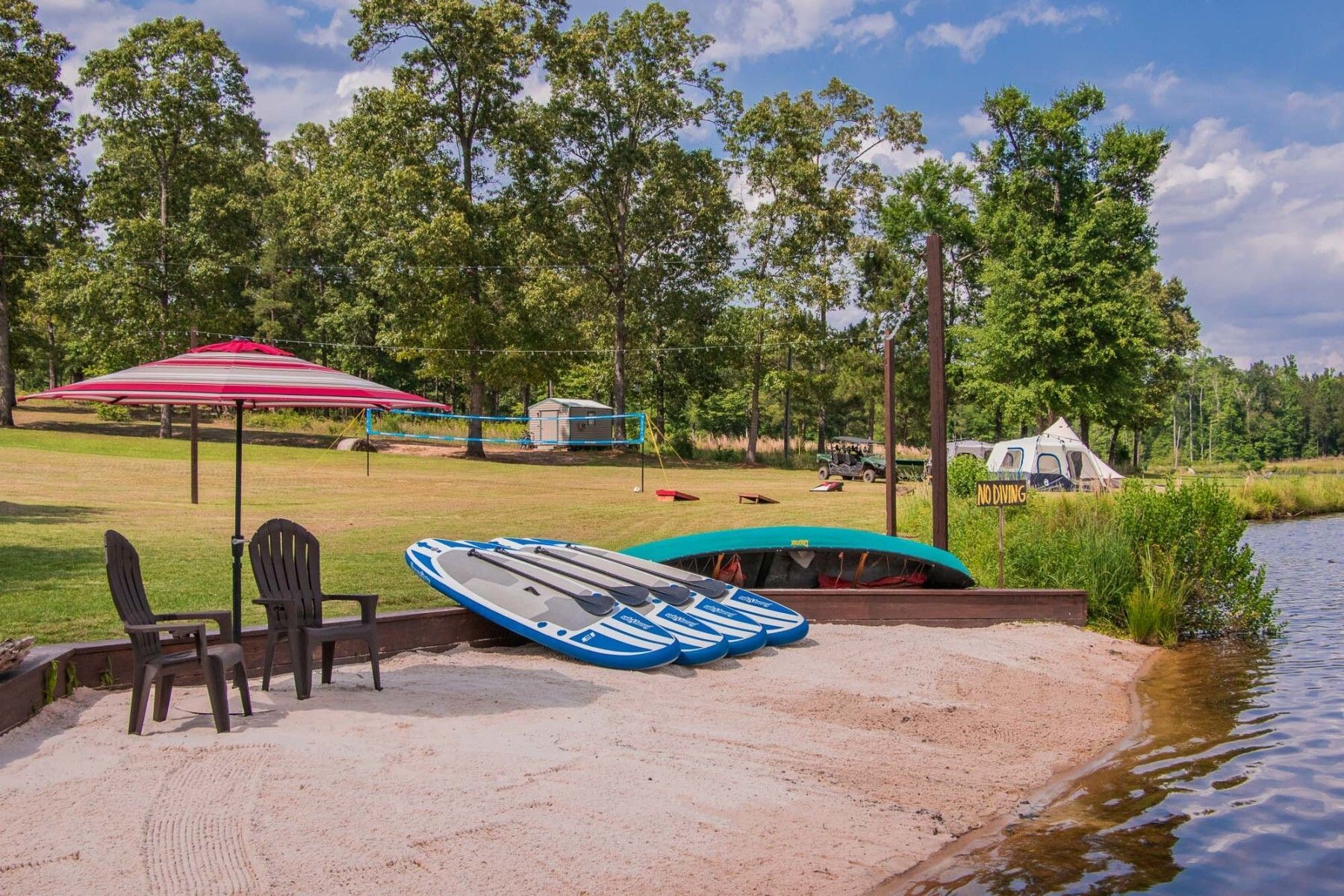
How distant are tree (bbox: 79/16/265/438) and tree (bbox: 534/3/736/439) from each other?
40.6 feet

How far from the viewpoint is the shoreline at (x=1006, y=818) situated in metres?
5.08

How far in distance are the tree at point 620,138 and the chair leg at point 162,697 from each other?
3922 centimetres

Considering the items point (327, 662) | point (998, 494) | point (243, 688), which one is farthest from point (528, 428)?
point (243, 688)

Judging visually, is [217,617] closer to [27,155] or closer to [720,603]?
[720,603]

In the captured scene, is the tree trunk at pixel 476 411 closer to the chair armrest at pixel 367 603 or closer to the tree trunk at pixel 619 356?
the tree trunk at pixel 619 356

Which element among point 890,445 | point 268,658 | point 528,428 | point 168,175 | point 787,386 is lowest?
point 268,658

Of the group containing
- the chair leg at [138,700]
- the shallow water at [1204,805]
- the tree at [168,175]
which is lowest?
the shallow water at [1204,805]

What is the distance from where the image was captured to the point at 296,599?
709 centimetres

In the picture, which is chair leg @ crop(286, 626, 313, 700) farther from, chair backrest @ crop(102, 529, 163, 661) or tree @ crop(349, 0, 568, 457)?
tree @ crop(349, 0, 568, 457)

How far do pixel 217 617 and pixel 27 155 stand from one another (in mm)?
39781

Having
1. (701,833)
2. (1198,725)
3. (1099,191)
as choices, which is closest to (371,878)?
(701,833)

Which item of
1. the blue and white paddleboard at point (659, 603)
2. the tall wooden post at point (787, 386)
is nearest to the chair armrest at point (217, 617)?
the blue and white paddleboard at point (659, 603)

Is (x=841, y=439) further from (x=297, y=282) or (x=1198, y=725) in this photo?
(x=1198, y=725)

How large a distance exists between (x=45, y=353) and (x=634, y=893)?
58753 mm
